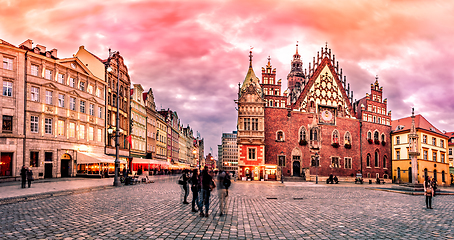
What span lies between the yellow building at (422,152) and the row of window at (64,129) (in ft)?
167

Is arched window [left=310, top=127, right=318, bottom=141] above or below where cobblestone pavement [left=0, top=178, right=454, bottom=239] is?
above

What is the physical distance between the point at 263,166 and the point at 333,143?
1385cm

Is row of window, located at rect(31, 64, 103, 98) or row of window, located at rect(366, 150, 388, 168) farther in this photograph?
row of window, located at rect(366, 150, 388, 168)

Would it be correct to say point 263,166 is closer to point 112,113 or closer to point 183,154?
point 112,113

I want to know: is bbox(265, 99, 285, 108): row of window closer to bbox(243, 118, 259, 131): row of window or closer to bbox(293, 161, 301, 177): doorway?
bbox(243, 118, 259, 131): row of window

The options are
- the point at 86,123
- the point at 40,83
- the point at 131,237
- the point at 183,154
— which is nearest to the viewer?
the point at 131,237

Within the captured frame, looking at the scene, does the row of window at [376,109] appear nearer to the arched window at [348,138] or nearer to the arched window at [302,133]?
the arched window at [348,138]

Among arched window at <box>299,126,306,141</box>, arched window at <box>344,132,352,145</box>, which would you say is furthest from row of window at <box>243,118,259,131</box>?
arched window at <box>344,132,352,145</box>

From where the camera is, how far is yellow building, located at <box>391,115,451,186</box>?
55.6m

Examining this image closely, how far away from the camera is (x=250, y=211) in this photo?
1293 cm

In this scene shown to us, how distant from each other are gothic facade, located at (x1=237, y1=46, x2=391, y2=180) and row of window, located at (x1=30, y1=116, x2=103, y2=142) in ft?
72.1

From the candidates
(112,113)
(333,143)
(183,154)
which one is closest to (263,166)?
(333,143)

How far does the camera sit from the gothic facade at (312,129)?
166 ft

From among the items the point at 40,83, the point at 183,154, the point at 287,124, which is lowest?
the point at 183,154
